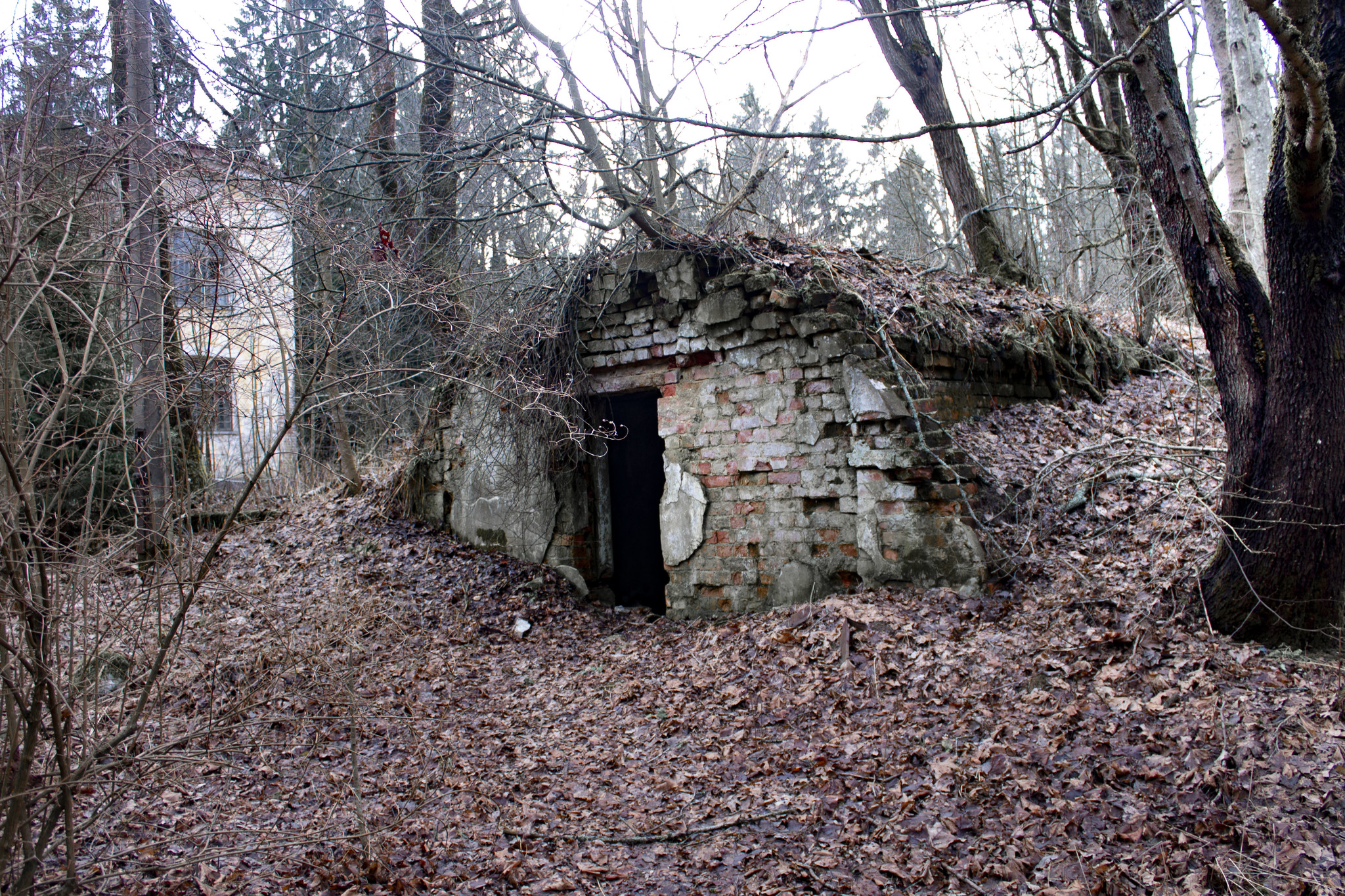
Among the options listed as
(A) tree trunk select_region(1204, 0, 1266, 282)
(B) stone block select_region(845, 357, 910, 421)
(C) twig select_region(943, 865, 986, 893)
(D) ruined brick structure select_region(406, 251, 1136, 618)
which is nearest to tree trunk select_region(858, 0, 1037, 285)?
(D) ruined brick structure select_region(406, 251, 1136, 618)

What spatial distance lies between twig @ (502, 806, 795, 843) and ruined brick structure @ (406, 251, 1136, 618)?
2673 mm

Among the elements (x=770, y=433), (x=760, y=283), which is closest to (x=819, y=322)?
(x=760, y=283)

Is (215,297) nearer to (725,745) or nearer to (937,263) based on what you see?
(725,745)

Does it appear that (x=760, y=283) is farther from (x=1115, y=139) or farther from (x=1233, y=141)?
(x=1233, y=141)

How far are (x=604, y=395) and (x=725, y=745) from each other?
3.81 meters

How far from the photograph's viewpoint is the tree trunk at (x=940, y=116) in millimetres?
10078

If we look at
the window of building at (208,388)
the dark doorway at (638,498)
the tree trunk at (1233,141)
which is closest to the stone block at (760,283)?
the dark doorway at (638,498)

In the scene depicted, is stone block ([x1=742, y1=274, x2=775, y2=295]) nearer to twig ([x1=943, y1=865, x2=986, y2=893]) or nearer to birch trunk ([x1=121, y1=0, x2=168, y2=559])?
birch trunk ([x1=121, y1=0, x2=168, y2=559])

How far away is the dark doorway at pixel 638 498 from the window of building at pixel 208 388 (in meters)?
4.71

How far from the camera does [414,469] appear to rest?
8680mm

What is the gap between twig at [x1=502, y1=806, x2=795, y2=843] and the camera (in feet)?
11.6

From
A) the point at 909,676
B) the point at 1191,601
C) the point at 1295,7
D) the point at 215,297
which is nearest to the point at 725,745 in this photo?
the point at 909,676

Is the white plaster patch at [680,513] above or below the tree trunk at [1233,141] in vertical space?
below

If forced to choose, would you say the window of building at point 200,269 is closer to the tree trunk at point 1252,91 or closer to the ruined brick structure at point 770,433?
the ruined brick structure at point 770,433
